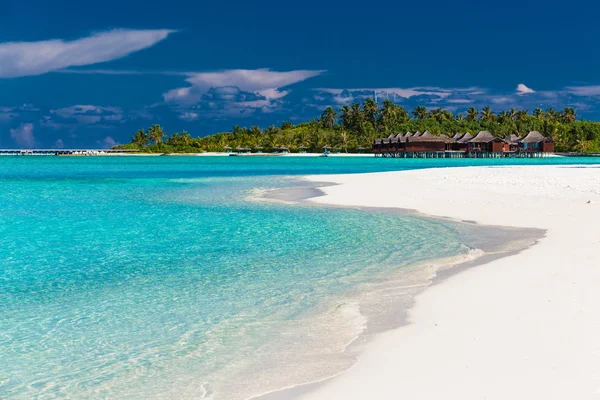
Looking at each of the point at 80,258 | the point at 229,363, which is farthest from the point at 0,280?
the point at 229,363

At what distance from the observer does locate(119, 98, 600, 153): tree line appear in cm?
13775

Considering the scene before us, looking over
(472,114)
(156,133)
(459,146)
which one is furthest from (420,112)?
(156,133)

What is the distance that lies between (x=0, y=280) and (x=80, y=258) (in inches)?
91.6

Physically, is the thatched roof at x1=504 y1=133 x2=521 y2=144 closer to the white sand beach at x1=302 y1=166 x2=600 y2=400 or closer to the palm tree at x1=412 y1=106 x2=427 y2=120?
the palm tree at x1=412 y1=106 x2=427 y2=120

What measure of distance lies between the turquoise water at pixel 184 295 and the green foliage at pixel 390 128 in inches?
4989

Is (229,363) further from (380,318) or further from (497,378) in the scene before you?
(497,378)

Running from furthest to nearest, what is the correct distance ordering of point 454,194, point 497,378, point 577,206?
point 454,194
point 577,206
point 497,378

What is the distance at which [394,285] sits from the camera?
31.3 feet

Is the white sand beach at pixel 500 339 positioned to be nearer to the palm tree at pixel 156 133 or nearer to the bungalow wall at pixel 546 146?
the bungalow wall at pixel 546 146

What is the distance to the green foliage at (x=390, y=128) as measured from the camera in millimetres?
137750

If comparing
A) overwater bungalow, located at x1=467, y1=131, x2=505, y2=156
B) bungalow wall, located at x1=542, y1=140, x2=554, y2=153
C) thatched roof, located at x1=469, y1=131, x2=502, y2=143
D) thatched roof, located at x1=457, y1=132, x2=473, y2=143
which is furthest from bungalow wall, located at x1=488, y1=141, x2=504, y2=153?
bungalow wall, located at x1=542, y1=140, x2=554, y2=153

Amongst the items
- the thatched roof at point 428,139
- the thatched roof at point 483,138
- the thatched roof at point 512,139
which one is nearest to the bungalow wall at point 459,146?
the thatched roof at point 483,138

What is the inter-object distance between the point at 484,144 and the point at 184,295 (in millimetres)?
114768

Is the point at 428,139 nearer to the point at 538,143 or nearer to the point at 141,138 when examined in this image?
the point at 538,143
